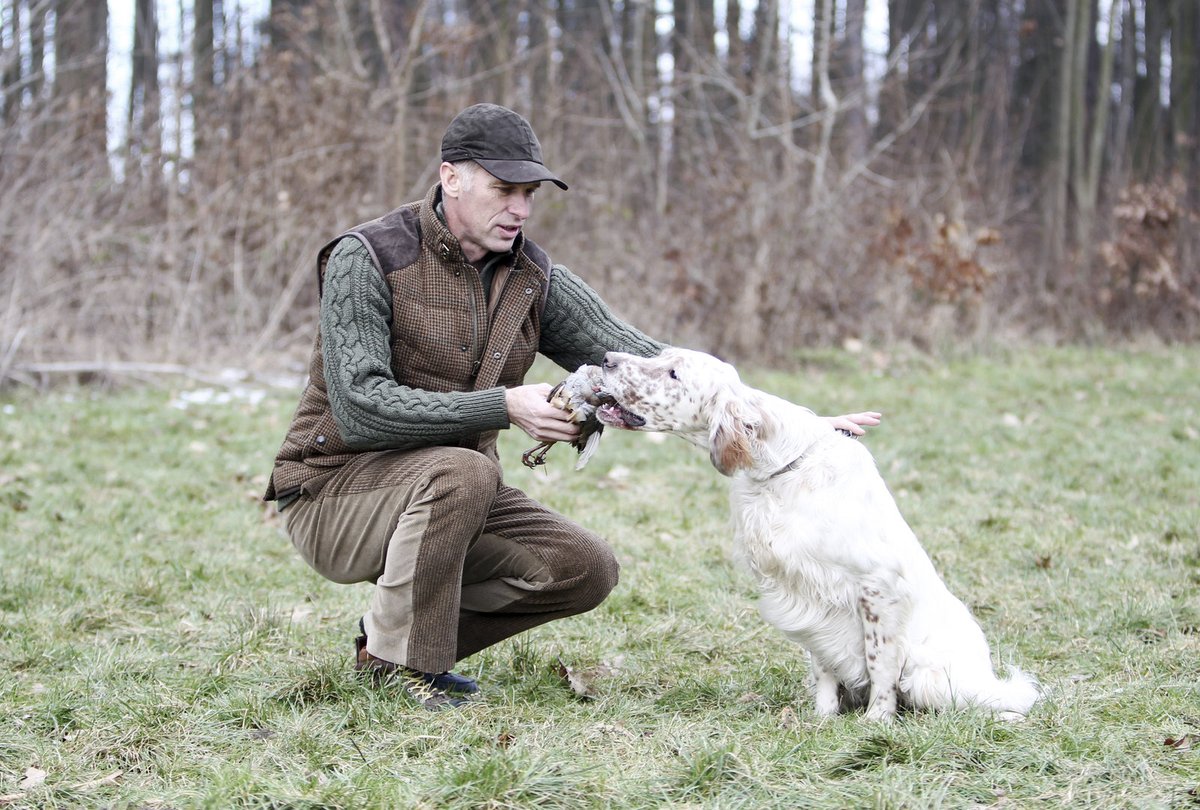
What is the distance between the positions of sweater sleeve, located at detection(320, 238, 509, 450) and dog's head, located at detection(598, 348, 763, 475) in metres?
0.34

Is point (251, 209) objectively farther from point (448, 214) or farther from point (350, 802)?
point (350, 802)

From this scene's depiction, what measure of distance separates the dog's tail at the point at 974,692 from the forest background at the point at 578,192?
8.13m

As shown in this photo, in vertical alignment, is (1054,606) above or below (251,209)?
below

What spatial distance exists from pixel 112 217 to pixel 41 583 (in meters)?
7.04

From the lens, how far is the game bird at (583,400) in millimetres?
3367

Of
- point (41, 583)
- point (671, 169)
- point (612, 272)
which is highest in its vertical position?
point (671, 169)

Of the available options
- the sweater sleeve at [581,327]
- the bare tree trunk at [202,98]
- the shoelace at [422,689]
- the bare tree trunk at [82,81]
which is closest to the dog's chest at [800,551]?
the sweater sleeve at [581,327]

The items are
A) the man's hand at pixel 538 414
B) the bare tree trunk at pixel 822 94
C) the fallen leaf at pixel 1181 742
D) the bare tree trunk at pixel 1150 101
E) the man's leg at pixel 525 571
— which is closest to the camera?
the fallen leaf at pixel 1181 742

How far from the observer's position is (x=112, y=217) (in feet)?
36.2

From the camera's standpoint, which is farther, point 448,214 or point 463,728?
point 448,214

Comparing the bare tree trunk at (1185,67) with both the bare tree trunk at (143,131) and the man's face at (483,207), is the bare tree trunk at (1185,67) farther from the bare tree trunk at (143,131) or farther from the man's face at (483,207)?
the man's face at (483,207)

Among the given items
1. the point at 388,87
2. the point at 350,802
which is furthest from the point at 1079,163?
the point at 350,802

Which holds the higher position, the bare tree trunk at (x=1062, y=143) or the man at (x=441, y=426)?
the bare tree trunk at (x=1062, y=143)

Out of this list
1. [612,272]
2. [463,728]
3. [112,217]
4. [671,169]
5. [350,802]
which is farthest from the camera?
[671,169]
